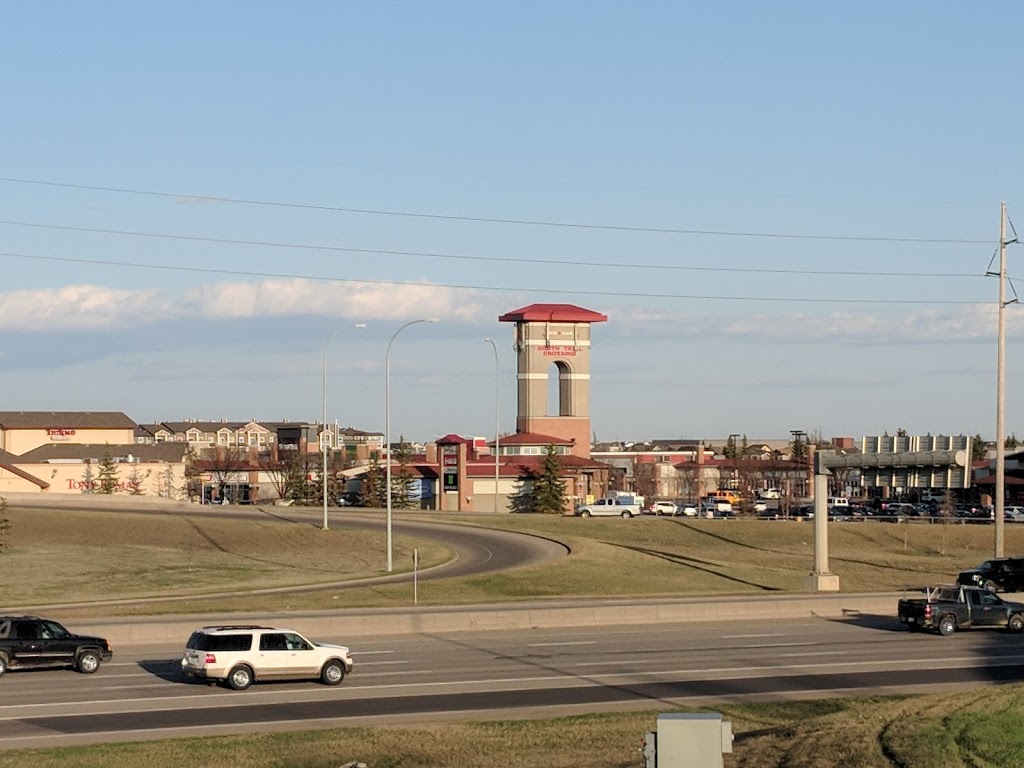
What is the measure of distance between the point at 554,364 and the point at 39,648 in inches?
3866

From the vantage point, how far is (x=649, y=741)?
1267cm

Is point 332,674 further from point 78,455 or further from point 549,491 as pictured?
point 78,455

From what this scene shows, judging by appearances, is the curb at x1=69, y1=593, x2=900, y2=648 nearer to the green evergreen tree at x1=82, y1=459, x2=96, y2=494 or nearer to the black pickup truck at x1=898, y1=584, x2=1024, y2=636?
the black pickup truck at x1=898, y1=584, x2=1024, y2=636

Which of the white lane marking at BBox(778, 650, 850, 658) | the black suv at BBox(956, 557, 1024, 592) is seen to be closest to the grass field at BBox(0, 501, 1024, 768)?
the black suv at BBox(956, 557, 1024, 592)

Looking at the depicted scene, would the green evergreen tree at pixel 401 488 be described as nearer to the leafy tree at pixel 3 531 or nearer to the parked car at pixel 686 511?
the parked car at pixel 686 511

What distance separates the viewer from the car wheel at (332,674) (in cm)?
3222

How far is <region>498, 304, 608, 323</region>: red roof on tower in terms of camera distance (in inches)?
5027

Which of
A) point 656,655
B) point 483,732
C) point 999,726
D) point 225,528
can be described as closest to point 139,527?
point 225,528

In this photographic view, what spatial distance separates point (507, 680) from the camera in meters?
32.8

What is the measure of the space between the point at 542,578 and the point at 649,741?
4878cm

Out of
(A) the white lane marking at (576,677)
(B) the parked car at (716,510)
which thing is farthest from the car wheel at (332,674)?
(B) the parked car at (716,510)

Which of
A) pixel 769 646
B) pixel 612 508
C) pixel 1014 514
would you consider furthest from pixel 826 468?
pixel 1014 514

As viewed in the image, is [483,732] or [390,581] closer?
[483,732]

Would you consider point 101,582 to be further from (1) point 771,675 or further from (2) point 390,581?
(1) point 771,675
